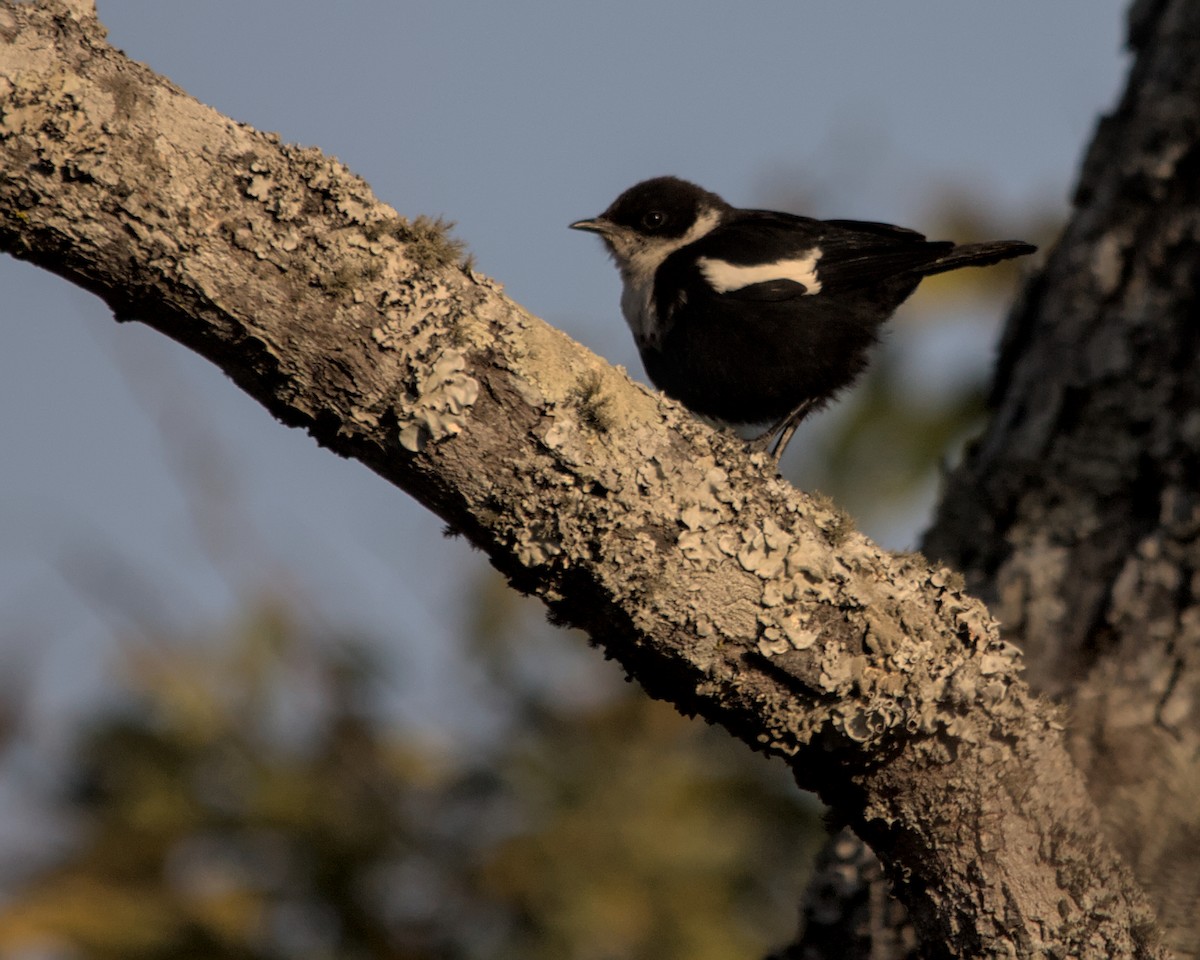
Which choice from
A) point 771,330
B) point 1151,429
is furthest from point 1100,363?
point 771,330

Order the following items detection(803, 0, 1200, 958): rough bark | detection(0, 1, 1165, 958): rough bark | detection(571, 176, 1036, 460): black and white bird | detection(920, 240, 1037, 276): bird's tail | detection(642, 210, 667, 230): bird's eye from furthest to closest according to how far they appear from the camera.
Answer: detection(642, 210, 667, 230): bird's eye
detection(920, 240, 1037, 276): bird's tail
detection(571, 176, 1036, 460): black and white bird
detection(803, 0, 1200, 958): rough bark
detection(0, 1, 1165, 958): rough bark

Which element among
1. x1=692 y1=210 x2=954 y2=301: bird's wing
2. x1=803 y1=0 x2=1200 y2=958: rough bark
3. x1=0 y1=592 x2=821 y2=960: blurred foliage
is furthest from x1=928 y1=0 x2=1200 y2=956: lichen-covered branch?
x1=0 y1=592 x2=821 y2=960: blurred foliage

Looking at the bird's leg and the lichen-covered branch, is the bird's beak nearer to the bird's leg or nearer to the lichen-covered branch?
the bird's leg

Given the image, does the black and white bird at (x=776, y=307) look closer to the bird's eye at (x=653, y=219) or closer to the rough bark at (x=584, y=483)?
the bird's eye at (x=653, y=219)

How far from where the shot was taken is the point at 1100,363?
434 centimetres

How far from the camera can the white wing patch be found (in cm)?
496

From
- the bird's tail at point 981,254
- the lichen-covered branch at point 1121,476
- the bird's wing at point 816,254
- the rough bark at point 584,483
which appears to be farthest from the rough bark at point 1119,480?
the rough bark at point 584,483

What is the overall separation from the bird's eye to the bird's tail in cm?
134

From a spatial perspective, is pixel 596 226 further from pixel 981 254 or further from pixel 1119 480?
pixel 1119 480

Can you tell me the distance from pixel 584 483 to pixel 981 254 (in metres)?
3.13

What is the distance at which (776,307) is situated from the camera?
491 centimetres

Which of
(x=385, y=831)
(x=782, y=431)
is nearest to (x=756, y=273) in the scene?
(x=782, y=431)

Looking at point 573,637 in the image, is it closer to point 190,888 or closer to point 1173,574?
point 190,888

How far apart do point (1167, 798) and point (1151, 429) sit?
1222 mm
